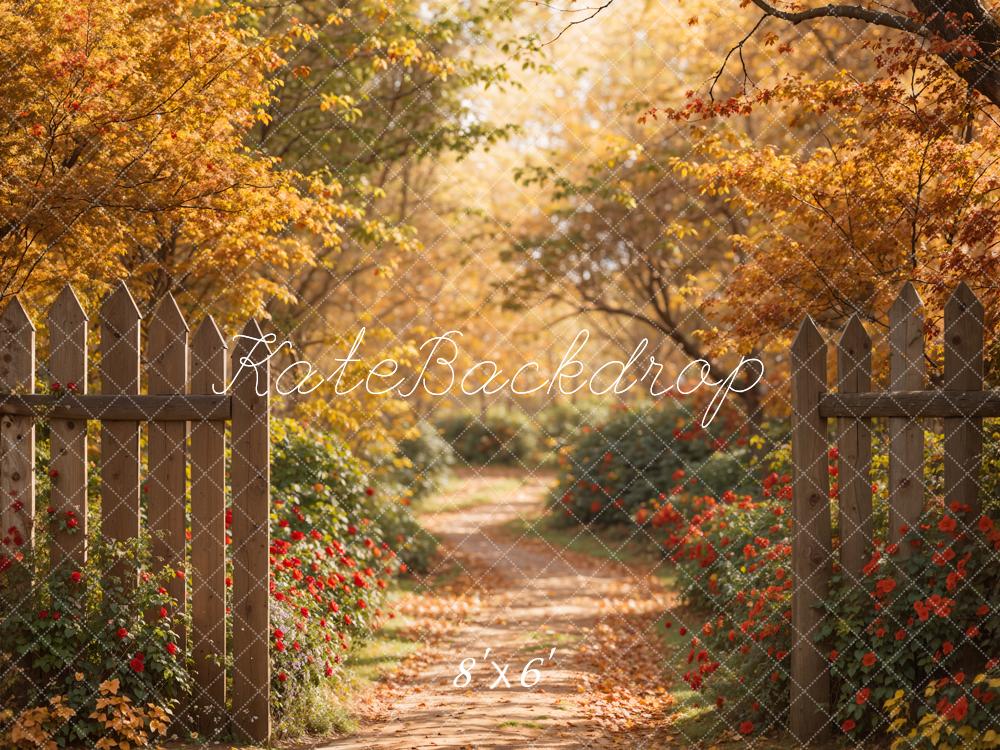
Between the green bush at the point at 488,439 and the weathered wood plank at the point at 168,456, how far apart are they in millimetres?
21535

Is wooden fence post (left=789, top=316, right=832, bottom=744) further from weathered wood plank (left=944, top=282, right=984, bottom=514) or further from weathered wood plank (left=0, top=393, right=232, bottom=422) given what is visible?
weathered wood plank (left=0, top=393, right=232, bottom=422)

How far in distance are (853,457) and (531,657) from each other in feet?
11.9

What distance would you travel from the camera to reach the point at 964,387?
4930mm

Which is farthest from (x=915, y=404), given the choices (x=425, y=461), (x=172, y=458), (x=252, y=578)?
(x=425, y=461)

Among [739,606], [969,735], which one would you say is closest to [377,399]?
[739,606]

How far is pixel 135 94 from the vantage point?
6145mm

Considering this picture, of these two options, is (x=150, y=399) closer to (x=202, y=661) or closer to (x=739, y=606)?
(x=202, y=661)

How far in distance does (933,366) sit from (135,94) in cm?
525

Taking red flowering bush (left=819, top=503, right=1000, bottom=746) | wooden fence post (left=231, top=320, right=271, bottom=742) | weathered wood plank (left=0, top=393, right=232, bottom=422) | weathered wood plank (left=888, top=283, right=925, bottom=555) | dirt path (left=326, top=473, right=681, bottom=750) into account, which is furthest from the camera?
dirt path (left=326, top=473, right=681, bottom=750)

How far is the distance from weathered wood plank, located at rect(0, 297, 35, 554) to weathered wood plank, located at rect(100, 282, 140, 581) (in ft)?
1.43

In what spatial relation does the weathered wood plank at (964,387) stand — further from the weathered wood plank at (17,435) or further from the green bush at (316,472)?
the weathered wood plank at (17,435)

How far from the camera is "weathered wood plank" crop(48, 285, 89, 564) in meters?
5.24

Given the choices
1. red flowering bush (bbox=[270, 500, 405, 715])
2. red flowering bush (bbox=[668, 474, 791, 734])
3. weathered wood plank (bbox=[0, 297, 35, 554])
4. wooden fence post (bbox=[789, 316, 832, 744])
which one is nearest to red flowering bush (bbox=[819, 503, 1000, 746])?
wooden fence post (bbox=[789, 316, 832, 744])

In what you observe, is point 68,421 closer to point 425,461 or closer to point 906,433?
point 906,433
